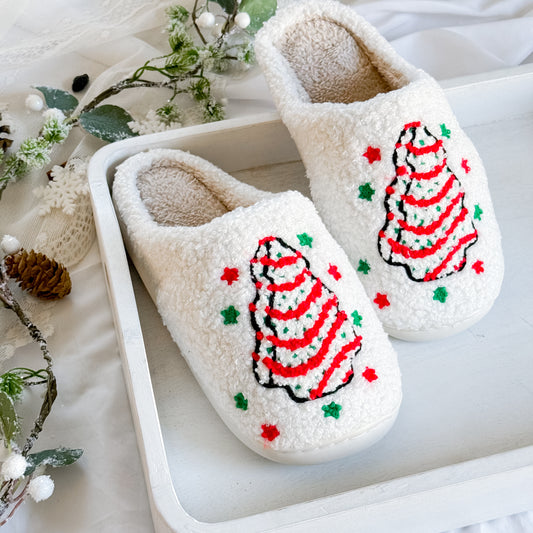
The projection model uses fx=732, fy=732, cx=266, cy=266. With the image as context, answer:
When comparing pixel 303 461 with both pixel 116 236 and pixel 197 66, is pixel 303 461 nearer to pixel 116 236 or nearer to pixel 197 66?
pixel 116 236

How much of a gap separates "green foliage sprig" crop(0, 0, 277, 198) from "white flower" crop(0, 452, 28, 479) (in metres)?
0.39

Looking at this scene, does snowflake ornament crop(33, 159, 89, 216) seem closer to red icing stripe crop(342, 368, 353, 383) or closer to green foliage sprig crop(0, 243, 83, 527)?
green foliage sprig crop(0, 243, 83, 527)

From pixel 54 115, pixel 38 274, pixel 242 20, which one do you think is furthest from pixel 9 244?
pixel 242 20

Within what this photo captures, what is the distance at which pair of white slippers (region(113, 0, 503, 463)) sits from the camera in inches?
23.3

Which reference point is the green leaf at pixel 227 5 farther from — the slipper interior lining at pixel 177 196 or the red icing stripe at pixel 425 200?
the red icing stripe at pixel 425 200

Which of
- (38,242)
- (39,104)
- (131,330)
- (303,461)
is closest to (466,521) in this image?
(303,461)

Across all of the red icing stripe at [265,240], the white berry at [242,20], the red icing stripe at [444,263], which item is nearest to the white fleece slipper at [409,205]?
the red icing stripe at [444,263]

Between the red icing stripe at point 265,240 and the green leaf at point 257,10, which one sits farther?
the green leaf at point 257,10

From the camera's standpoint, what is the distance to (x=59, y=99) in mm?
969

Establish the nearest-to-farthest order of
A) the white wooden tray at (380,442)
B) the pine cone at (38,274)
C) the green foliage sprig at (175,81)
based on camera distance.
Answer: the white wooden tray at (380,442), the pine cone at (38,274), the green foliage sprig at (175,81)

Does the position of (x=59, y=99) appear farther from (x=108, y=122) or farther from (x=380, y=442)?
(x=380, y=442)

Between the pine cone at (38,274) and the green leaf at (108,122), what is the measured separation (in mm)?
183

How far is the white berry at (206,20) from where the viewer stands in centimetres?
94

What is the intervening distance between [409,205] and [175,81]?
1.34 ft
